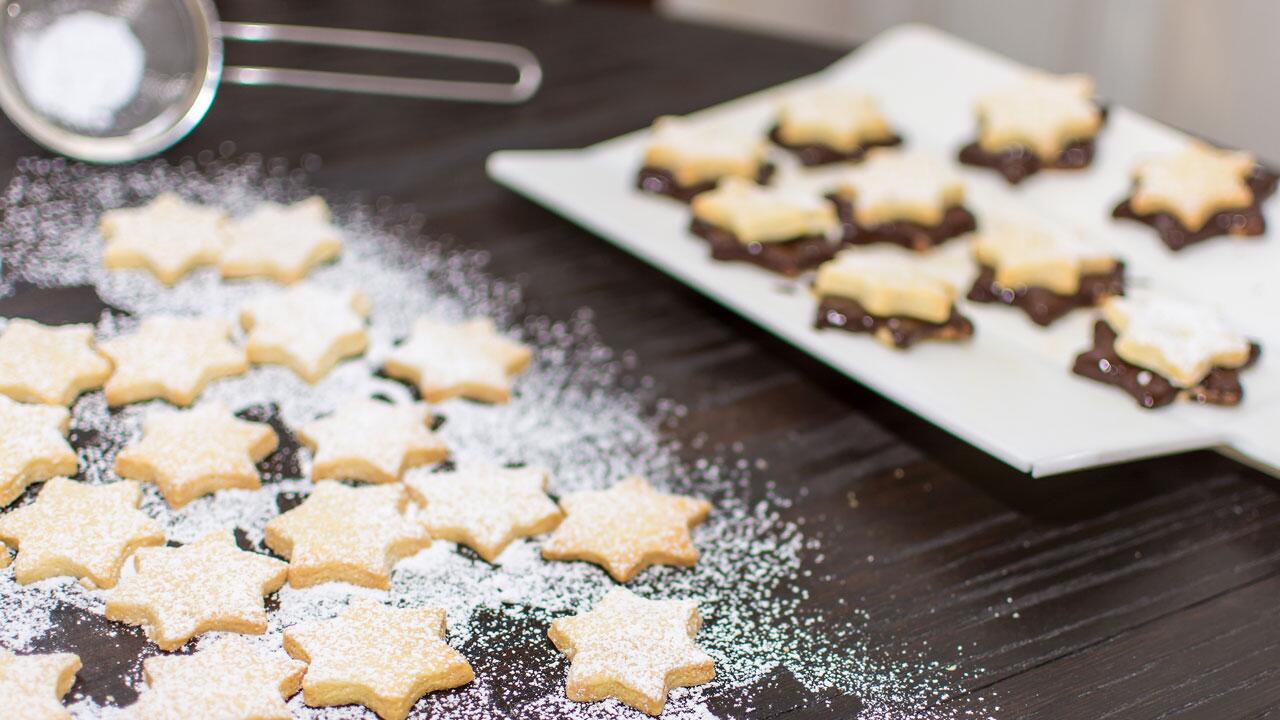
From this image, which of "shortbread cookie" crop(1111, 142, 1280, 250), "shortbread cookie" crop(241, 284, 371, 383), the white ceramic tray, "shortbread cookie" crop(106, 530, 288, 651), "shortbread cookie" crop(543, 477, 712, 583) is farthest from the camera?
"shortbread cookie" crop(1111, 142, 1280, 250)

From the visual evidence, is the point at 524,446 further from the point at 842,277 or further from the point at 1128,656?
the point at 1128,656

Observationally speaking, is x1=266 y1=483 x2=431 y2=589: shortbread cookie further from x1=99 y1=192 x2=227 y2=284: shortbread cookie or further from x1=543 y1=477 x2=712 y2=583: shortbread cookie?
→ x1=99 y1=192 x2=227 y2=284: shortbread cookie

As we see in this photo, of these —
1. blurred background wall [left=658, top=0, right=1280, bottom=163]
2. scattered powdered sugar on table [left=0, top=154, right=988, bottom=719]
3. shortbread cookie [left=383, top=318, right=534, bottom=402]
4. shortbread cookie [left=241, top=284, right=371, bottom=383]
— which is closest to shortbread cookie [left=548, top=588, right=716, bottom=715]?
scattered powdered sugar on table [left=0, top=154, right=988, bottom=719]

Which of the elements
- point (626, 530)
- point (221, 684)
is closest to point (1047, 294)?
point (626, 530)

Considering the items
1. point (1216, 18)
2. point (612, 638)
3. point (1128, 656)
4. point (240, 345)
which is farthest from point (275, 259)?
point (1216, 18)

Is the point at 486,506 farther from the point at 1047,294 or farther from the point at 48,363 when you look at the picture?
the point at 1047,294
